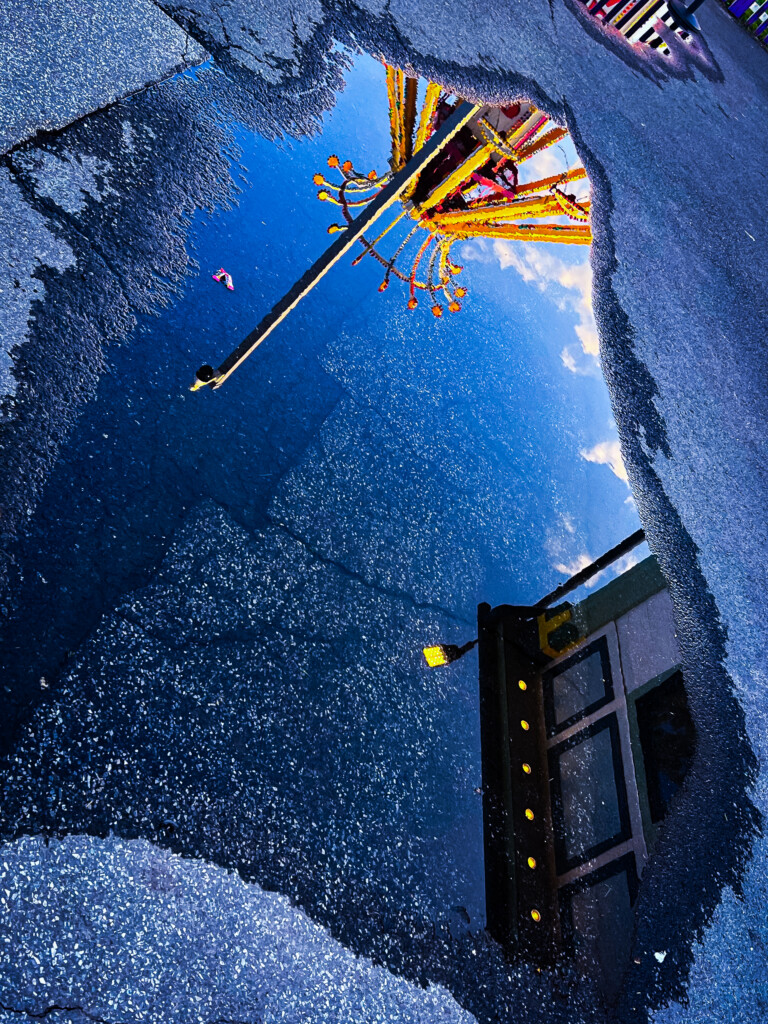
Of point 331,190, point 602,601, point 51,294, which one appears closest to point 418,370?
point 331,190

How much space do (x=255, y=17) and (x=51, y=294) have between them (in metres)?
2.07

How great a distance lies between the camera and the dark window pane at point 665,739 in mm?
1769

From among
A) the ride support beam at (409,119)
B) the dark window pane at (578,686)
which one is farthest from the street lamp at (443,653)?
the ride support beam at (409,119)

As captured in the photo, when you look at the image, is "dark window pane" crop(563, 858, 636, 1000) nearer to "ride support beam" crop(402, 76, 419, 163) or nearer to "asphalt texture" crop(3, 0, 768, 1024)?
"asphalt texture" crop(3, 0, 768, 1024)

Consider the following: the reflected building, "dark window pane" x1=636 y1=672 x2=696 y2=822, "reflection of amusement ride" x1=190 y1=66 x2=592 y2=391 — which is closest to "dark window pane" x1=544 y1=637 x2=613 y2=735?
the reflected building

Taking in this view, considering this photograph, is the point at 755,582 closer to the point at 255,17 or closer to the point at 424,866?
the point at 424,866

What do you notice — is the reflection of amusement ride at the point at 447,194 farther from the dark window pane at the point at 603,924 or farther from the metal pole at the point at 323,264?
the dark window pane at the point at 603,924

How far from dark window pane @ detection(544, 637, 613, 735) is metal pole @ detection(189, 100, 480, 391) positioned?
145cm

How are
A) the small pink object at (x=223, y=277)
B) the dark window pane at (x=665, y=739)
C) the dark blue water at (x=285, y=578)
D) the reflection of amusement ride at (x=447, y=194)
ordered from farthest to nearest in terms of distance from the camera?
the reflection of amusement ride at (x=447, y=194) < the small pink object at (x=223, y=277) < the dark window pane at (x=665, y=739) < the dark blue water at (x=285, y=578)

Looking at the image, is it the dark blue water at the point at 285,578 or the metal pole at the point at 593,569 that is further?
the metal pole at the point at 593,569

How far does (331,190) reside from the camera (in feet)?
8.41

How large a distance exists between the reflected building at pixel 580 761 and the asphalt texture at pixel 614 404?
0.07 meters

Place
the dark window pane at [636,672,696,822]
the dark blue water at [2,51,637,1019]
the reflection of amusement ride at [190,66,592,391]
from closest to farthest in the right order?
the dark blue water at [2,51,637,1019] < the dark window pane at [636,672,696,822] < the reflection of amusement ride at [190,66,592,391]

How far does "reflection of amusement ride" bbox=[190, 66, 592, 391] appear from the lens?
258 cm
